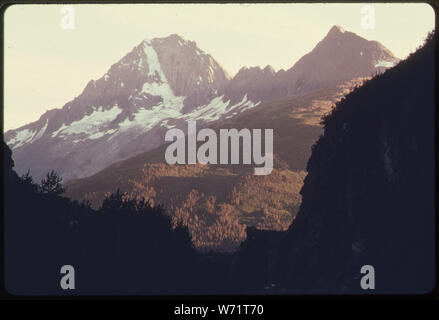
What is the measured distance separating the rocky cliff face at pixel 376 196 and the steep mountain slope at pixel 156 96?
1.75m

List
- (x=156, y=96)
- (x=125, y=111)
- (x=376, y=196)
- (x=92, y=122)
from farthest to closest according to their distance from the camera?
(x=92, y=122), (x=125, y=111), (x=156, y=96), (x=376, y=196)

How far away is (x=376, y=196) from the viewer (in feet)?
92.9

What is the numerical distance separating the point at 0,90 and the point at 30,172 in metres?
2.84

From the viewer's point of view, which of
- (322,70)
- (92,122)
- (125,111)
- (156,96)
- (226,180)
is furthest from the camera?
(92,122)

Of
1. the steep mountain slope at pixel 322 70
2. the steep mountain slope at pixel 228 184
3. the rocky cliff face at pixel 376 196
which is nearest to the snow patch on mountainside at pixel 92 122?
the steep mountain slope at pixel 228 184

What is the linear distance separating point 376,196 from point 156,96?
27.6 feet

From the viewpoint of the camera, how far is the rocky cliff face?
25.8m

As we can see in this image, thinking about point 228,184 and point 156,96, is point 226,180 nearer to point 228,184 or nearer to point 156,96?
point 228,184

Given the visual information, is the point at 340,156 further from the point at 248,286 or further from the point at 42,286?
the point at 42,286

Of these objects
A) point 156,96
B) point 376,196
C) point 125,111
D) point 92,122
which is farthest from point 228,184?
point 92,122

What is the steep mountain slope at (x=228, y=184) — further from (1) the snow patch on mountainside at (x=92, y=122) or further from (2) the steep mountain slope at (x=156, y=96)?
(1) the snow patch on mountainside at (x=92, y=122)

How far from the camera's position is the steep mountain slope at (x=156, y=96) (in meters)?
27.5

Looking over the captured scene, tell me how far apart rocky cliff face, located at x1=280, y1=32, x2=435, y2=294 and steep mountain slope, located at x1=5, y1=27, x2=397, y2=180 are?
1749 millimetres

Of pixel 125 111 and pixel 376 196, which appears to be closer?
pixel 376 196
